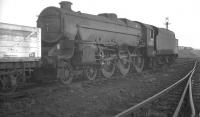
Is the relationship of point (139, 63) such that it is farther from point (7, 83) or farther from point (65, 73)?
point (7, 83)

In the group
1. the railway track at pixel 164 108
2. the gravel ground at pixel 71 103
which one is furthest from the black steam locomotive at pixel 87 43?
the railway track at pixel 164 108

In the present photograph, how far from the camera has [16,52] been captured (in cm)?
752

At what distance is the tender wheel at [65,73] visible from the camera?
9523 mm

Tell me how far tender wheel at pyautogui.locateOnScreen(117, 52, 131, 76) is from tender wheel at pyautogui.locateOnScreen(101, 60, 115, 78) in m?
0.55

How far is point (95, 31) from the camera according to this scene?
12203mm

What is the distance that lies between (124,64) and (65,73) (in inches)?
235

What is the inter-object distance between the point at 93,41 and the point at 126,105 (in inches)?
227

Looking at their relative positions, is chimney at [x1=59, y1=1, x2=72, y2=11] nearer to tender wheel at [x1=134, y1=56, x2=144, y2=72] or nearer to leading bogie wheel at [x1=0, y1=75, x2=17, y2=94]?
leading bogie wheel at [x1=0, y1=75, x2=17, y2=94]

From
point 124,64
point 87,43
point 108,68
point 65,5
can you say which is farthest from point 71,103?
point 124,64

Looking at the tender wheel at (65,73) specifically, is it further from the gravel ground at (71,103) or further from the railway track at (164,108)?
the railway track at (164,108)

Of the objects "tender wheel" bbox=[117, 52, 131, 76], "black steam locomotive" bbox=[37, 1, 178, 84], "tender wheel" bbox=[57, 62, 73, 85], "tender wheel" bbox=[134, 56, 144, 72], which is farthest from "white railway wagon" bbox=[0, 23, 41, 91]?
"tender wheel" bbox=[134, 56, 144, 72]

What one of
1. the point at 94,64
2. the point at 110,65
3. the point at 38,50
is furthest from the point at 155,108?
the point at 110,65

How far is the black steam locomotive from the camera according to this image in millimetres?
10180

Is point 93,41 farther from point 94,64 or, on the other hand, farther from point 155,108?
point 155,108
